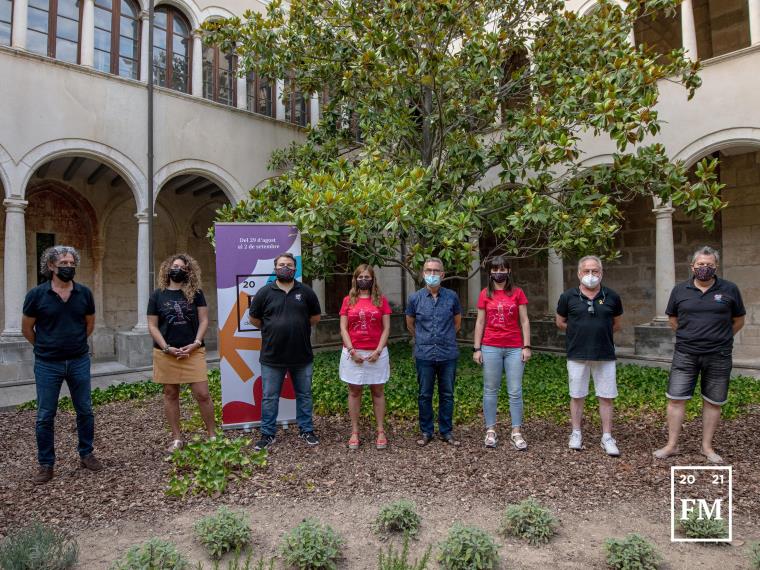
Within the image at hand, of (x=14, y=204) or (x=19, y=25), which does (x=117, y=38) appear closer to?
(x=19, y=25)

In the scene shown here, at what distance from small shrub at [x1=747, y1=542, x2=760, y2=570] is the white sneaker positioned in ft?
5.88

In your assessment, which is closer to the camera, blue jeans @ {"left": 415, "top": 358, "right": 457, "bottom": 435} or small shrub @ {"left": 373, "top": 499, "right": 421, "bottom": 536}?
small shrub @ {"left": 373, "top": 499, "right": 421, "bottom": 536}

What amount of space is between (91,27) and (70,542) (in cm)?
978

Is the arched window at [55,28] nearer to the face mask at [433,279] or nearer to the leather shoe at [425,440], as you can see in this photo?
the face mask at [433,279]

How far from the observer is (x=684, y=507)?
3307 mm

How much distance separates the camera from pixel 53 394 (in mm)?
4418

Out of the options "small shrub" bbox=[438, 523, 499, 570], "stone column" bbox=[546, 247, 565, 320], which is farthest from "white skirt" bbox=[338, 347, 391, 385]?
"stone column" bbox=[546, 247, 565, 320]

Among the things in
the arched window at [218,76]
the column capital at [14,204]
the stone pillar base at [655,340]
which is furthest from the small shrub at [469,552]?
the arched window at [218,76]

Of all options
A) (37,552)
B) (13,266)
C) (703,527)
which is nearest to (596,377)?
(703,527)

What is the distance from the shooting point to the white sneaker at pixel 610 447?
15.5 ft

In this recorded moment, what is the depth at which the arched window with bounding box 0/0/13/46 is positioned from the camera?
9.01m

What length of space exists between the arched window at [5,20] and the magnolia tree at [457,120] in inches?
141

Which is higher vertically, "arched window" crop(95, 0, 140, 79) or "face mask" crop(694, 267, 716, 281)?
"arched window" crop(95, 0, 140, 79)

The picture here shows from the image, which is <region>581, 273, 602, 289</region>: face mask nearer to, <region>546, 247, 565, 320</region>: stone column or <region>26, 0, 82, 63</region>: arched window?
<region>546, 247, 565, 320</region>: stone column
